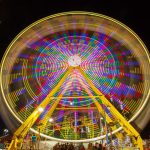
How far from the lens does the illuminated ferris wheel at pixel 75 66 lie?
11.2 metres

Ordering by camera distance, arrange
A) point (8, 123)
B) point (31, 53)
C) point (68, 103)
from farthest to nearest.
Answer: point (68, 103)
point (31, 53)
point (8, 123)

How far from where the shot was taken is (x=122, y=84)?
39.3 feet

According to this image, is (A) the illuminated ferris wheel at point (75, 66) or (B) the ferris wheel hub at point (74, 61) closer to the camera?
(A) the illuminated ferris wheel at point (75, 66)

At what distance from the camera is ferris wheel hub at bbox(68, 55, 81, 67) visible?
39.2 ft

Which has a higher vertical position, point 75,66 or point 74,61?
point 74,61

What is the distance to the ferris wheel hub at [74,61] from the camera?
1195 cm

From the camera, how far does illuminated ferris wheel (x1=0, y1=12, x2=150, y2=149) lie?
11156mm

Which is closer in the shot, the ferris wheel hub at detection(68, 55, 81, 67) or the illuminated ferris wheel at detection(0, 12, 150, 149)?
the illuminated ferris wheel at detection(0, 12, 150, 149)

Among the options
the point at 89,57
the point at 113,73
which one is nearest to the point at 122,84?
the point at 113,73

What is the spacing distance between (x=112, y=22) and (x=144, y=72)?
2730 mm

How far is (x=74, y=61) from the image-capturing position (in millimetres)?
12039

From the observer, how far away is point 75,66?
12.0 metres

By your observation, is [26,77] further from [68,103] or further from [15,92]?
[68,103]

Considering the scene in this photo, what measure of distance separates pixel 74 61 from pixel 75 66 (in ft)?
0.88
